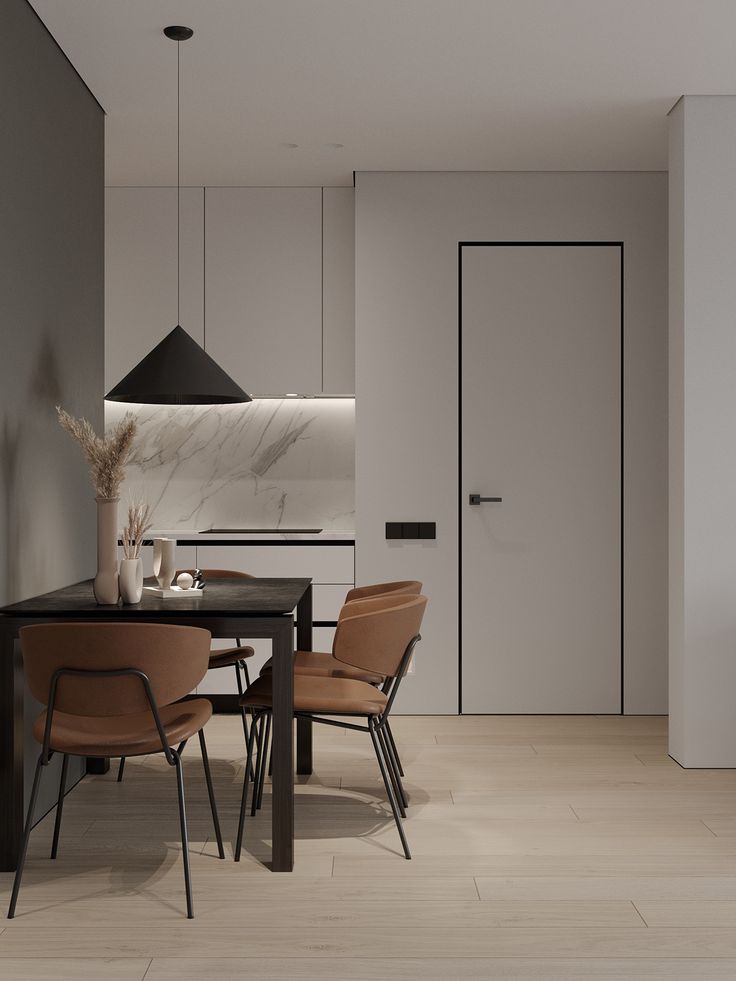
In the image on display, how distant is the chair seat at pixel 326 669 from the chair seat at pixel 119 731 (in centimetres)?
69

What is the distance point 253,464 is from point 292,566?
0.82 meters

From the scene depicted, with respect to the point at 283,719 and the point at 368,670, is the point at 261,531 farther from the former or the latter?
the point at 283,719

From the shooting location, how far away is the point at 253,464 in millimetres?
5746

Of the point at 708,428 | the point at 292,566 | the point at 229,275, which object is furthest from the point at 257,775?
the point at 229,275

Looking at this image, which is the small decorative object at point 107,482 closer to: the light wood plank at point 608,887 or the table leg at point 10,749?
the table leg at point 10,749

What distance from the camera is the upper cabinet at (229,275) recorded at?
5426 millimetres

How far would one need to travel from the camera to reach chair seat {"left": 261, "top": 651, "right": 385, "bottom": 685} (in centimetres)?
370

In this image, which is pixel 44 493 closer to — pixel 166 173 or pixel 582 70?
pixel 166 173

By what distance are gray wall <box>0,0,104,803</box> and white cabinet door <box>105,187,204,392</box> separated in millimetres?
1055

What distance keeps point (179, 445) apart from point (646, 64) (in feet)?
10.5

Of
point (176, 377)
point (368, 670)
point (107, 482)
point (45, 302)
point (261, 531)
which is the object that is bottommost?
point (368, 670)

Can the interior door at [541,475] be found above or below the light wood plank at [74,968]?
above

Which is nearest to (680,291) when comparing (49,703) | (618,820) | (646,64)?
(646,64)

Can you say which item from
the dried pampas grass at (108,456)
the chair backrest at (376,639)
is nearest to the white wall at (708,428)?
the chair backrest at (376,639)
